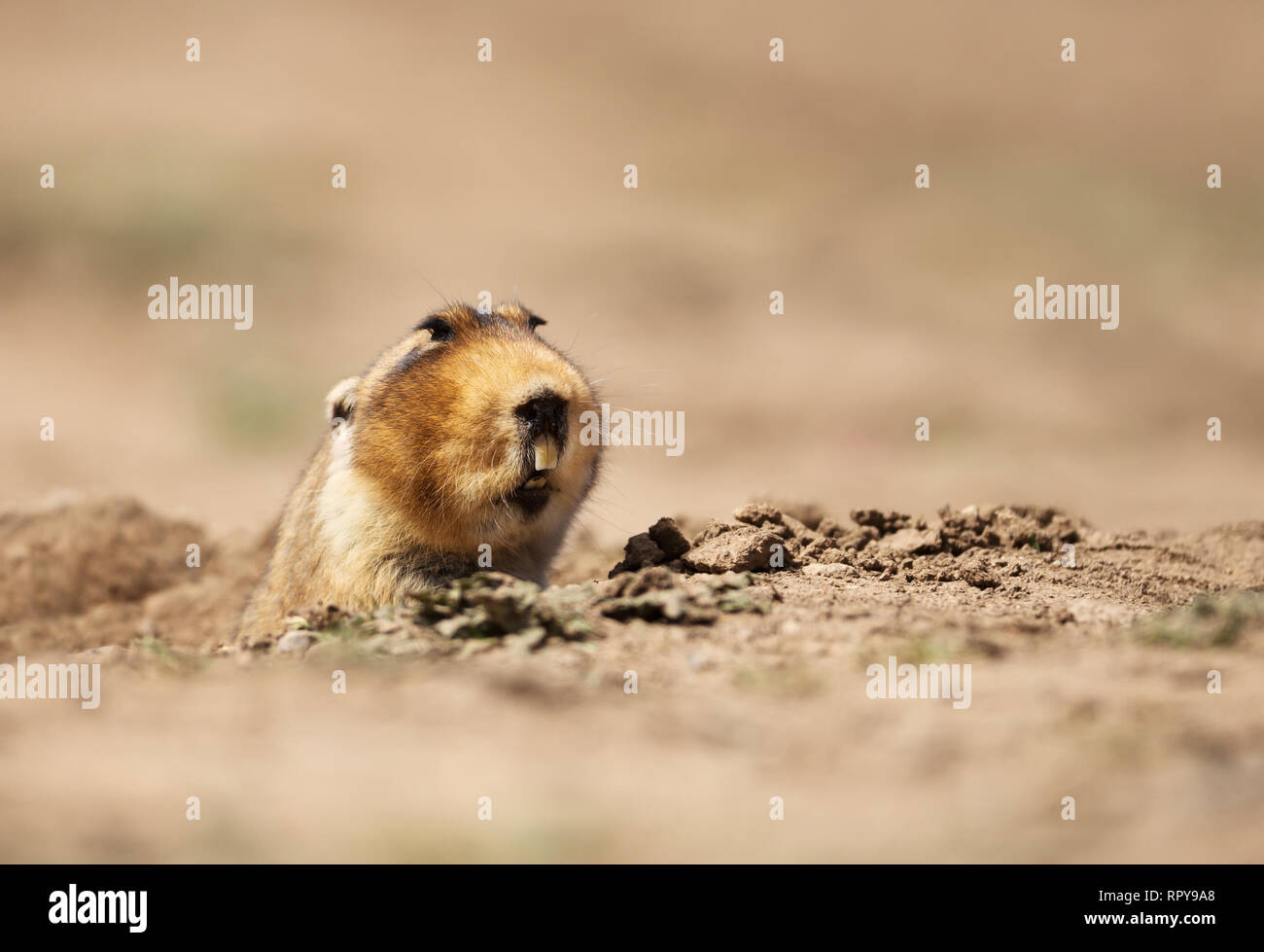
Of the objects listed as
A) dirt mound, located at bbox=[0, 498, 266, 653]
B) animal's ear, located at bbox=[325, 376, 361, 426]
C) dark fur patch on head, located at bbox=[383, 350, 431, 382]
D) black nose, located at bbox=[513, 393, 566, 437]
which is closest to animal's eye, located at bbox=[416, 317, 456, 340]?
dark fur patch on head, located at bbox=[383, 350, 431, 382]

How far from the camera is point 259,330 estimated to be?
2038cm

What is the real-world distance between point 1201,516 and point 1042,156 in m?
13.0

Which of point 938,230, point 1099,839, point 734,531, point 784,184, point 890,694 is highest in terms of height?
point 784,184

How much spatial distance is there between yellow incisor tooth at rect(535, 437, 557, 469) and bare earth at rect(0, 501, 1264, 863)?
632 mm

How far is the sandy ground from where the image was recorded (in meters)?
3.47

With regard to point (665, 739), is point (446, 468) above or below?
above

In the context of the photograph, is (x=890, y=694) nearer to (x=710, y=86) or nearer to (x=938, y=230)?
(x=938, y=230)

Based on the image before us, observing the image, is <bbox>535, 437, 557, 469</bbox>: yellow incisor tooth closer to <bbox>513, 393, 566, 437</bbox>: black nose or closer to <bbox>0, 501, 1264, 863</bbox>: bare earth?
<bbox>513, 393, 566, 437</bbox>: black nose

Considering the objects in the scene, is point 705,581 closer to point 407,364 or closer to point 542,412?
point 542,412

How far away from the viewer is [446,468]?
19.8ft

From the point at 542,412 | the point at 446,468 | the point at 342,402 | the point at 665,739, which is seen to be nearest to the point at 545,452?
the point at 542,412

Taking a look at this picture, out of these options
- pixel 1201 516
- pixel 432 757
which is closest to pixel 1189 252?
pixel 1201 516

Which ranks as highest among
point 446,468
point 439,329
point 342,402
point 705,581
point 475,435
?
point 439,329

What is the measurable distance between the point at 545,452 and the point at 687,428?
11351mm
